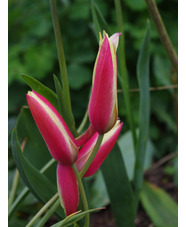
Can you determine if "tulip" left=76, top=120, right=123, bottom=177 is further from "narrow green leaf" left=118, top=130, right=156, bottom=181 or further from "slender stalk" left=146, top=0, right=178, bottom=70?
"narrow green leaf" left=118, top=130, right=156, bottom=181

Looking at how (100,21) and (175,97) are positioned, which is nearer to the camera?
(100,21)

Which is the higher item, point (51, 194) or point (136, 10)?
point (136, 10)

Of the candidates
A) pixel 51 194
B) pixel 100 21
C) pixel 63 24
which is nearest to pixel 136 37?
pixel 63 24

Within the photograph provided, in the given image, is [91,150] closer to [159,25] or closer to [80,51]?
[159,25]
